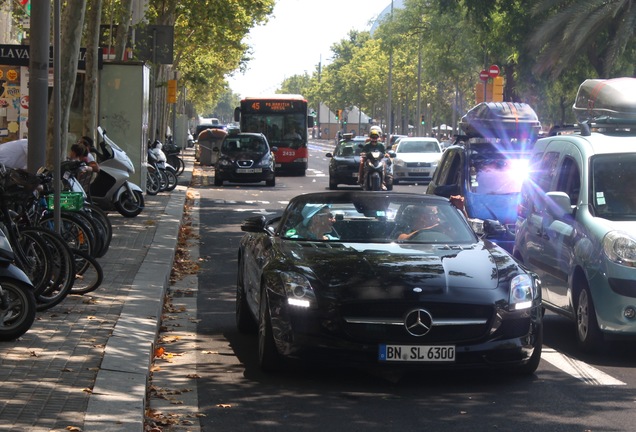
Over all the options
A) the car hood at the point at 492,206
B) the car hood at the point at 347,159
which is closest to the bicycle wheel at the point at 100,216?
the car hood at the point at 492,206

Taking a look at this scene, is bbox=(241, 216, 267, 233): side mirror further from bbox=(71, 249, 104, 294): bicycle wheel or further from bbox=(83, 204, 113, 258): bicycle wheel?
bbox=(83, 204, 113, 258): bicycle wheel

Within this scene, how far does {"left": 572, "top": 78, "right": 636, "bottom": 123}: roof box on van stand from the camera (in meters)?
12.8

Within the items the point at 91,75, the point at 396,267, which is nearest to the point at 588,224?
Answer: the point at 396,267

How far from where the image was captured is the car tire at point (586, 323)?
32.3 ft

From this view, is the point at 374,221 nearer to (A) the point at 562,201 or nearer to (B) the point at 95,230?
(A) the point at 562,201

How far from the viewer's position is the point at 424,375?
902cm

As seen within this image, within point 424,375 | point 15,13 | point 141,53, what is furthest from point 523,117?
point 15,13

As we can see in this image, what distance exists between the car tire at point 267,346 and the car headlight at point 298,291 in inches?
9.4

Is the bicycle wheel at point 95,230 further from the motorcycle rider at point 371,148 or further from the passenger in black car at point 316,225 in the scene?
the motorcycle rider at point 371,148

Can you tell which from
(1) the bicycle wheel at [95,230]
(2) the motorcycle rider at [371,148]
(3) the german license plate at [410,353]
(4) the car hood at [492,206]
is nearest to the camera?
(3) the german license plate at [410,353]

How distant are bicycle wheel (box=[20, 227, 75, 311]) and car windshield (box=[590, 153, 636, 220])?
449cm

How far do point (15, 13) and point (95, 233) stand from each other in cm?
2863

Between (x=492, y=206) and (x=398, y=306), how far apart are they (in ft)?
28.7

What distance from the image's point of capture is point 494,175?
17.3 metres
